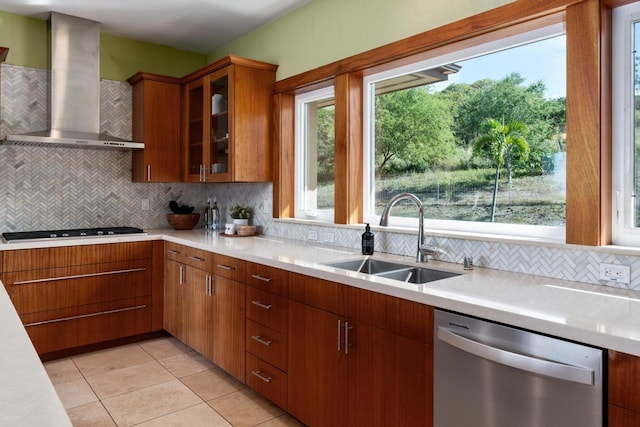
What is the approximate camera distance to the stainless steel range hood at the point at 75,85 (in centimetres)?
356

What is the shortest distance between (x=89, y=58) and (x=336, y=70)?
216 cm

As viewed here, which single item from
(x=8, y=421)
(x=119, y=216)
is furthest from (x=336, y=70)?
(x=8, y=421)

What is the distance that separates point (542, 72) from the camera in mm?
2135

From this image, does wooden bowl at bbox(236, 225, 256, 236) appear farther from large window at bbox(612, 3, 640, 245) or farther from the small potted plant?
large window at bbox(612, 3, 640, 245)

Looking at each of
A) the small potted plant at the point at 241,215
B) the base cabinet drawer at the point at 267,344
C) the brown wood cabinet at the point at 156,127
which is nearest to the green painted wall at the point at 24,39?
the brown wood cabinet at the point at 156,127

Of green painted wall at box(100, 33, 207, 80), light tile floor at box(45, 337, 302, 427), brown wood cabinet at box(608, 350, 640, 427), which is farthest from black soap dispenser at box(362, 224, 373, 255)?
green painted wall at box(100, 33, 207, 80)

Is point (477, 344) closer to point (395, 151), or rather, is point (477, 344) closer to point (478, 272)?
point (478, 272)

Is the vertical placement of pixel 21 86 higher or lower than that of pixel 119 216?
higher

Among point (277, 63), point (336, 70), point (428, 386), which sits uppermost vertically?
point (277, 63)

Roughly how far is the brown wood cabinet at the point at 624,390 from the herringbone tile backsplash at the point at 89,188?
1.41 metres

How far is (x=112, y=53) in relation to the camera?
4.03 metres

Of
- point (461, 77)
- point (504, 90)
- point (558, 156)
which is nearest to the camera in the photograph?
point (558, 156)

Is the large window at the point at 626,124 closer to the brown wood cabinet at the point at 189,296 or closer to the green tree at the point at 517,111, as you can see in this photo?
the green tree at the point at 517,111

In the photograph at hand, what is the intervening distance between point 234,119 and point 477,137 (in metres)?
1.81
